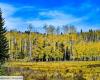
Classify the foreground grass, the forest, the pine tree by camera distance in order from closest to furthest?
the foreground grass, the pine tree, the forest

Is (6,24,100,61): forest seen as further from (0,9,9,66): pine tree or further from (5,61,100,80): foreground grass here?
(0,9,9,66): pine tree

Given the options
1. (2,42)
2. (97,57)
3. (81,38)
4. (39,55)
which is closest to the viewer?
(2,42)

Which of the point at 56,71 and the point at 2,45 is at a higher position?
the point at 2,45

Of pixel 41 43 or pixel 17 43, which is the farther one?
pixel 17 43

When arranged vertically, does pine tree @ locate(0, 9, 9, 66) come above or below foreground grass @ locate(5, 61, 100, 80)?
above

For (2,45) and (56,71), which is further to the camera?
(56,71)

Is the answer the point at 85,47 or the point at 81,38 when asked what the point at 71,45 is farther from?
the point at 81,38

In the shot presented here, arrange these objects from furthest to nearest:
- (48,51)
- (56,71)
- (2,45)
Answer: (48,51) → (56,71) → (2,45)

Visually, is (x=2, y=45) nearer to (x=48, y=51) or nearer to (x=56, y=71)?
(x=56, y=71)

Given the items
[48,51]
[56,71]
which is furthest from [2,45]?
[48,51]

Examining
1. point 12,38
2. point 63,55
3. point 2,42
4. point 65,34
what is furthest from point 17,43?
point 2,42

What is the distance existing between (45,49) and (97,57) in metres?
25.5

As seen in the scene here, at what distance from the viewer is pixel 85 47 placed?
157 metres

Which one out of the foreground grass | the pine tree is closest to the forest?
the foreground grass
